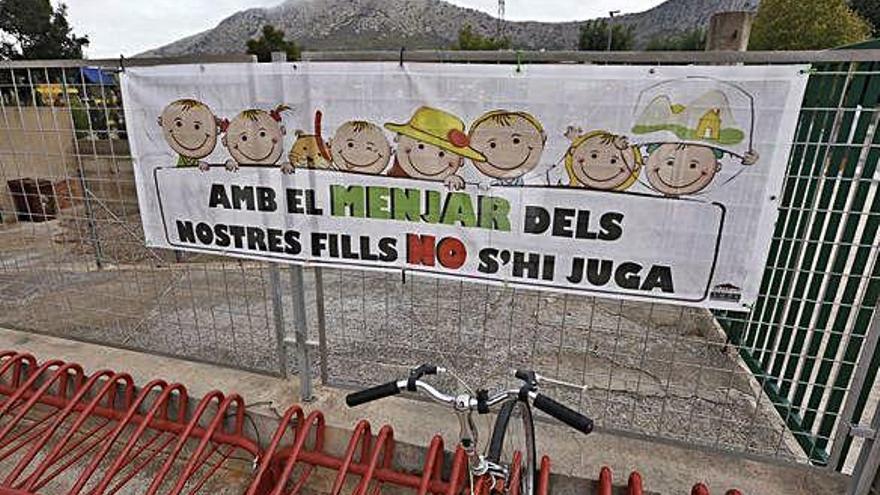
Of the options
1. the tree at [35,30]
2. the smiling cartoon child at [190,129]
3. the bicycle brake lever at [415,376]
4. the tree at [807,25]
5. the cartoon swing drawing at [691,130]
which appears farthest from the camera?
the tree at [35,30]

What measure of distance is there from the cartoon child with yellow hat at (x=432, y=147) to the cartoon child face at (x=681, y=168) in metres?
0.66

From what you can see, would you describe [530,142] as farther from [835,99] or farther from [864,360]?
[835,99]

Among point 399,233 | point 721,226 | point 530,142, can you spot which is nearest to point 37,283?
point 399,233

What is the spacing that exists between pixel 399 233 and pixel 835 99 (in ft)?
7.70

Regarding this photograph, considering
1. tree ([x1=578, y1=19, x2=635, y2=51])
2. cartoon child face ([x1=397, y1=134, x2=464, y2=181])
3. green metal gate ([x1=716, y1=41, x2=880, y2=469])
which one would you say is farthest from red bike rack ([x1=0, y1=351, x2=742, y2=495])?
tree ([x1=578, y1=19, x2=635, y2=51])

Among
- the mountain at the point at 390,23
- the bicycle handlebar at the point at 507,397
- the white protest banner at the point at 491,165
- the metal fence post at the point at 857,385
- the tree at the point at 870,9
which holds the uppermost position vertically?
the mountain at the point at 390,23

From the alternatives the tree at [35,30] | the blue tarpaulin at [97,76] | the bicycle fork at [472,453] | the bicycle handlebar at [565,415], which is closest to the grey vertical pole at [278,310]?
the blue tarpaulin at [97,76]

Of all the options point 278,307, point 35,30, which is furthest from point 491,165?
point 35,30

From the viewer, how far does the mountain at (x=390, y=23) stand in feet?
183

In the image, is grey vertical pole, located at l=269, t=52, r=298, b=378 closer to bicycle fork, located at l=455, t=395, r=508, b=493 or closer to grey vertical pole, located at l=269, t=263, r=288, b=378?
grey vertical pole, located at l=269, t=263, r=288, b=378

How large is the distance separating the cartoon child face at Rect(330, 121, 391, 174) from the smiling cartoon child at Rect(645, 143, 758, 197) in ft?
3.47

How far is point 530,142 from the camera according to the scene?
6.22 ft

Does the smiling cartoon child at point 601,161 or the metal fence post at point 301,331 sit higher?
the smiling cartoon child at point 601,161

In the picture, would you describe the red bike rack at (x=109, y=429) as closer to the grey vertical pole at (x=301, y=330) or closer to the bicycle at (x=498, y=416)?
the grey vertical pole at (x=301, y=330)
